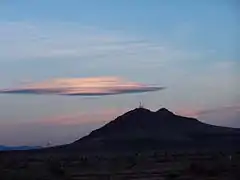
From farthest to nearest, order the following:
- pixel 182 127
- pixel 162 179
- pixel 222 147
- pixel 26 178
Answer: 1. pixel 182 127
2. pixel 222 147
3. pixel 162 179
4. pixel 26 178

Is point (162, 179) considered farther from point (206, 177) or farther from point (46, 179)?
point (46, 179)

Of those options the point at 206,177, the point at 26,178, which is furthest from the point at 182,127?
the point at 26,178

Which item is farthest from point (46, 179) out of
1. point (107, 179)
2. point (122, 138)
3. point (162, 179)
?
point (122, 138)

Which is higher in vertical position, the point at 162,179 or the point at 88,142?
the point at 88,142

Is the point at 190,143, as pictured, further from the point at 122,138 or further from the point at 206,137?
the point at 122,138

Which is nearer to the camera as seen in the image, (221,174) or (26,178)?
(26,178)

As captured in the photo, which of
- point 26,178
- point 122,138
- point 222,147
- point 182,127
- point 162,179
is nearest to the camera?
point 26,178
